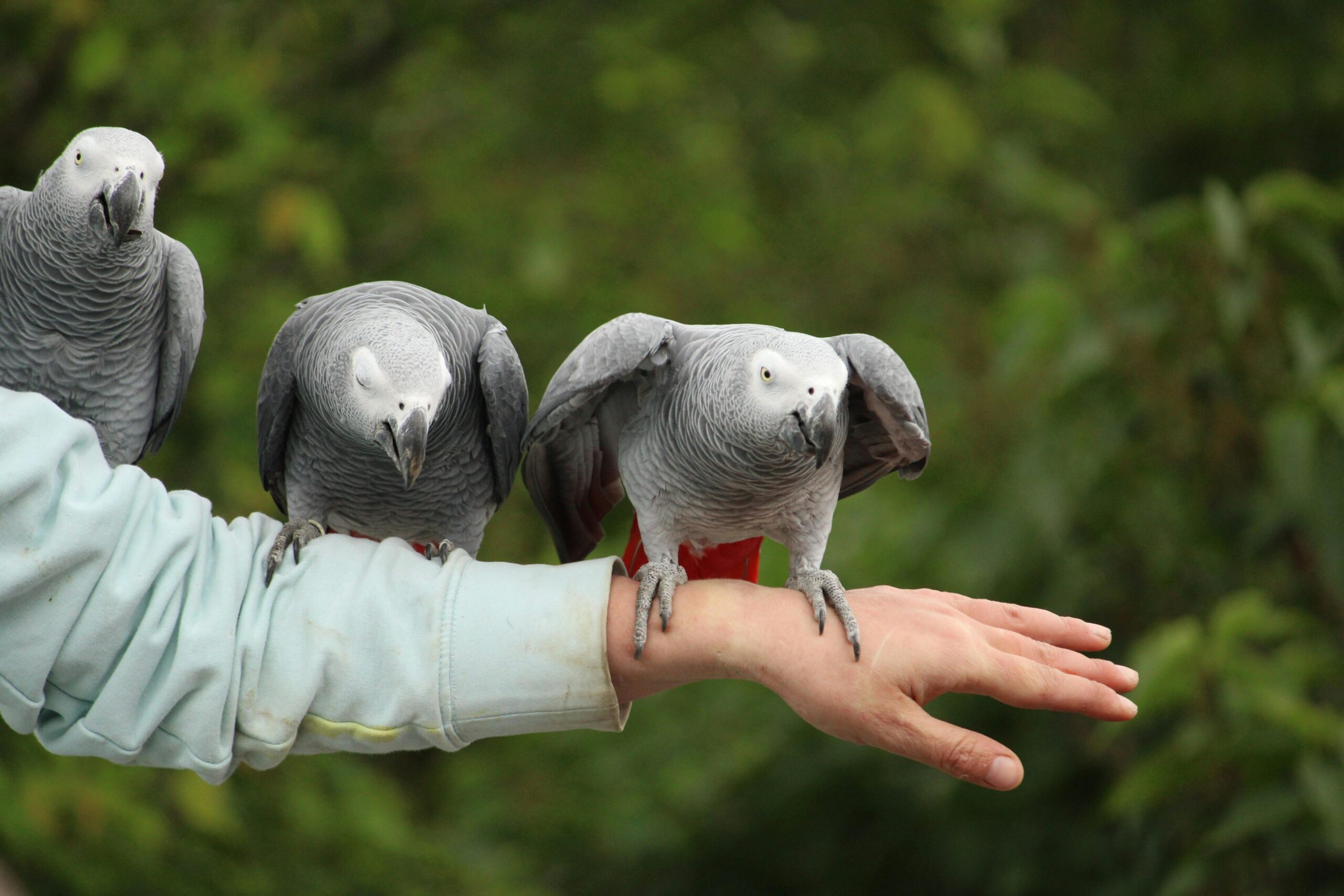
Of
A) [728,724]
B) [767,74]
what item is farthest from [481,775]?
[767,74]

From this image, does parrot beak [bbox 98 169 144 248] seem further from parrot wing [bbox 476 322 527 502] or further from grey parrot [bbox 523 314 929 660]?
grey parrot [bbox 523 314 929 660]

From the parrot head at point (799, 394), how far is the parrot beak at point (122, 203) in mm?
822

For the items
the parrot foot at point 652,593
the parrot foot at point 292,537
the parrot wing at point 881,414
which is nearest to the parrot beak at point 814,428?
the parrot wing at point 881,414

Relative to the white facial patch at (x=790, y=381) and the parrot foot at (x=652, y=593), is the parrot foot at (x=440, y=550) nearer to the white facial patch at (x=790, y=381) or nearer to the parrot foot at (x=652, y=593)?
the parrot foot at (x=652, y=593)

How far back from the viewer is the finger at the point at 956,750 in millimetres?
1180

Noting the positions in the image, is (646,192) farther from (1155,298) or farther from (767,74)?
(1155,298)

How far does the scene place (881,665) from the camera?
1229 millimetres

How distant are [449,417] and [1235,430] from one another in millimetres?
2023

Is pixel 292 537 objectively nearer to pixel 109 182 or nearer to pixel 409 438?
pixel 409 438

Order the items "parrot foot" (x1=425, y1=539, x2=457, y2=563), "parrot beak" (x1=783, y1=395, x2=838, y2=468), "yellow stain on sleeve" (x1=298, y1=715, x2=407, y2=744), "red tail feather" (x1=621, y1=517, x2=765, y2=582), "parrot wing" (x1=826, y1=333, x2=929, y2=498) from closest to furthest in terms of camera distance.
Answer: "yellow stain on sleeve" (x1=298, y1=715, x2=407, y2=744)
"parrot beak" (x1=783, y1=395, x2=838, y2=468)
"parrot wing" (x1=826, y1=333, x2=929, y2=498)
"parrot foot" (x1=425, y1=539, x2=457, y2=563)
"red tail feather" (x1=621, y1=517, x2=765, y2=582)

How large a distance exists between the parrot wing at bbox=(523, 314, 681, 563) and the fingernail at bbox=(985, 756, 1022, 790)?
26.5 inches

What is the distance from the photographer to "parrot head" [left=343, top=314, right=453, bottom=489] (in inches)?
51.3

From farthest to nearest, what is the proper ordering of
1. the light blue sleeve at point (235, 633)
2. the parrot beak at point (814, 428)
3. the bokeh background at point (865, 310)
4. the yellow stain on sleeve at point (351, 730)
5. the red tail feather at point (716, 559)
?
1. the bokeh background at point (865, 310)
2. the red tail feather at point (716, 559)
3. the parrot beak at point (814, 428)
4. the yellow stain on sleeve at point (351, 730)
5. the light blue sleeve at point (235, 633)

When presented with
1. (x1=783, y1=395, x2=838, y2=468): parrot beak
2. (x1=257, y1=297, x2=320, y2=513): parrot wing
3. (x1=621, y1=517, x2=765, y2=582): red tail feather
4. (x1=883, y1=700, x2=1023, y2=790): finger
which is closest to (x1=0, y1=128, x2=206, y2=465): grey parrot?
(x1=257, y1=297, x2=320, y2=513): parrot wing
